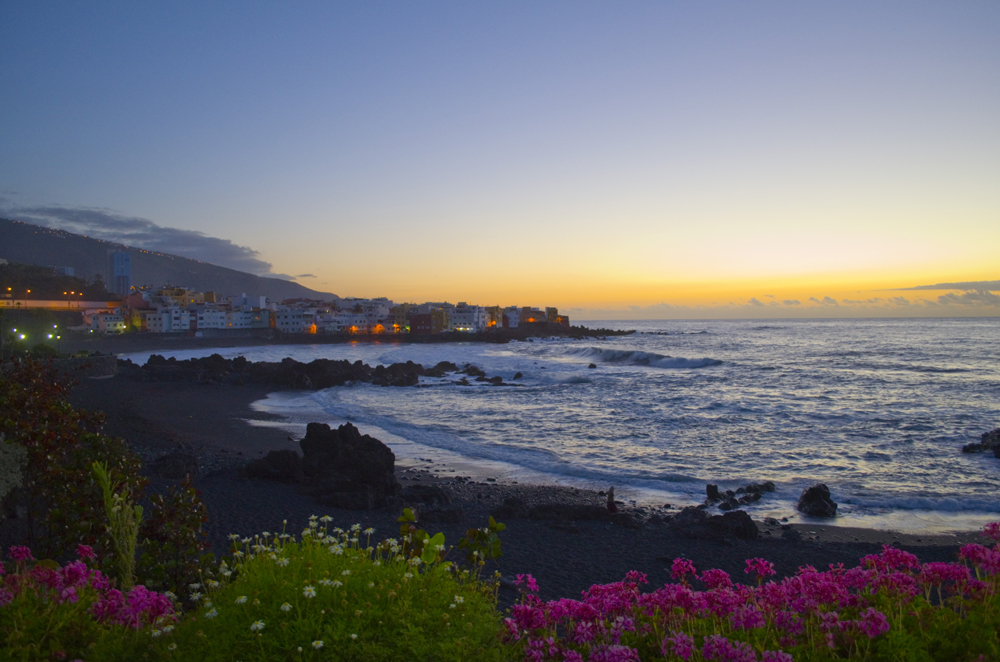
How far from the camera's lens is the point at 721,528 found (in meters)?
8.52

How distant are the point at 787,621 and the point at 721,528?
6.55m

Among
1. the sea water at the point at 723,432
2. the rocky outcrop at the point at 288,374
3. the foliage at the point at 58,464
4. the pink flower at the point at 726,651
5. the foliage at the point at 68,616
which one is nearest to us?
the pink flower at the point at 726,651

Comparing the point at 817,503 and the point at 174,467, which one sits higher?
the point at 174,467

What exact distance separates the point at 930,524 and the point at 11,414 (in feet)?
39.4

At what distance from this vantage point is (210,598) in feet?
9.40

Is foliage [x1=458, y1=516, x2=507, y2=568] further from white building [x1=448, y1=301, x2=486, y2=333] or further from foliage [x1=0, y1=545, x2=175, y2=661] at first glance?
white building [x1=448, y1=301, x2=486, y2=333]

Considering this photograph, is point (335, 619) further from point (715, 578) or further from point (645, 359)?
point (645, 359)

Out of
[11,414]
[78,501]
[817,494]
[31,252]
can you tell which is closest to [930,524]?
[817,494]

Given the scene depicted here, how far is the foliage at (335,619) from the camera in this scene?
2.30 m

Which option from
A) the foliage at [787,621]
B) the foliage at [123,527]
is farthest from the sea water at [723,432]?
the foliage at [123,527]

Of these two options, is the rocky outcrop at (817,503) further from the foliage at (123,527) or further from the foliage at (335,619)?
the foliage at (123,527)

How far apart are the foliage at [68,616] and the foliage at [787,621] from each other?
1687mm

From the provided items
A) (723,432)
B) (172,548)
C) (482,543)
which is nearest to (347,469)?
(172,548)

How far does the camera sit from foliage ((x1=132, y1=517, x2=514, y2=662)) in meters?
2.30
